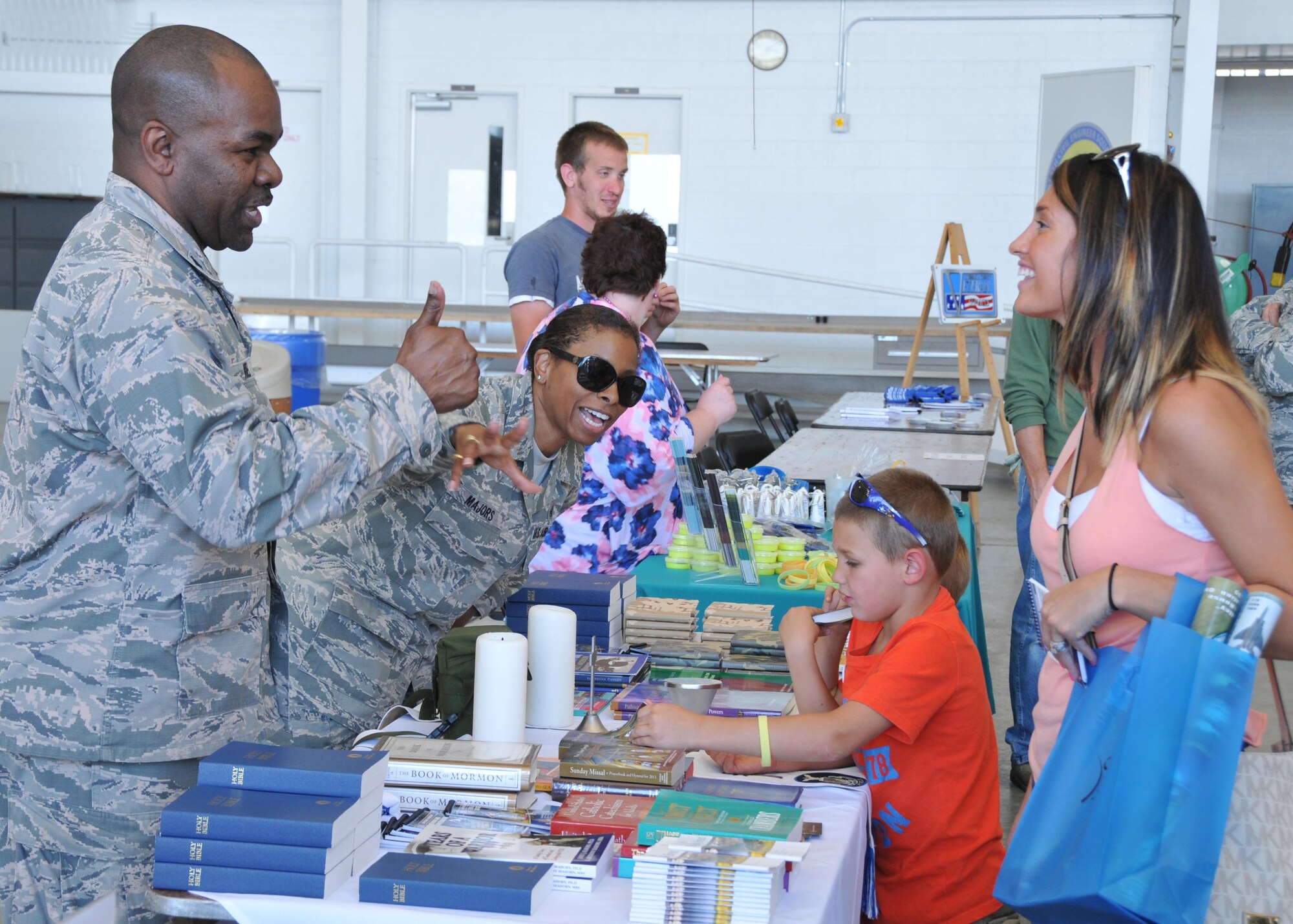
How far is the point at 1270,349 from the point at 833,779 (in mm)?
2826

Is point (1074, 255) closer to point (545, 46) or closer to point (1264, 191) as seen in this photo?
point (545, 46)

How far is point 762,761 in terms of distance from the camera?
1791mm

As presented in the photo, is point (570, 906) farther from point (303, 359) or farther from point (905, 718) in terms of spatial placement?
point (303, 359)

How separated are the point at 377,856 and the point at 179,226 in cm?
80

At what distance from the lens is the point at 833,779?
1.79 metres

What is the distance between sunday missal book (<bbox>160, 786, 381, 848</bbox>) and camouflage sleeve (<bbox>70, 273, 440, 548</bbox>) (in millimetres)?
290

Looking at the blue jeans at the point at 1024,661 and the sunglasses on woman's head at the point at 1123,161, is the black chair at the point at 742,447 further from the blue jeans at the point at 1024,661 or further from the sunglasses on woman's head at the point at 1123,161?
the sunglasses on woman's head at the point at 1123,161

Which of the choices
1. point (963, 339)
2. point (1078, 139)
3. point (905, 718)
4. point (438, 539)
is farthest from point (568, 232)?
point (1078, 139)

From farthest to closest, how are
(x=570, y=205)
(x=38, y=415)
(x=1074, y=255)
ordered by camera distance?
(x=570, y=205) → (x=1074, y=255) → (x=38, y=415)

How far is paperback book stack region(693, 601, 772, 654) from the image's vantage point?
248 cm

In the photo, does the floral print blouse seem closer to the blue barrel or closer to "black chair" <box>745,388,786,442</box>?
"black chair" <box>745,388,786,442</box>

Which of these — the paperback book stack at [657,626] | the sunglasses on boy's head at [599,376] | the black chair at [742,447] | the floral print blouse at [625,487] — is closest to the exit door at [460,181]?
the black chair at [742,447]

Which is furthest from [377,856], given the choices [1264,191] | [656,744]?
[1264,191]

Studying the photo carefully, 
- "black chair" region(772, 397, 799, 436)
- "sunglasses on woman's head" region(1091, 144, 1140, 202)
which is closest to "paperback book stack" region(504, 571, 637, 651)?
"sunglasses on woman's head" region(1091, 144, 1140, 202)
